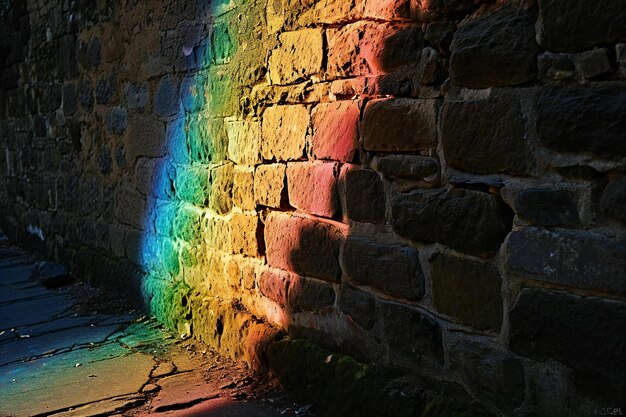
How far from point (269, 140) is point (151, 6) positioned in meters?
1.59

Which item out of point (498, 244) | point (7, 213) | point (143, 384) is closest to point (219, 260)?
point (143, 384)

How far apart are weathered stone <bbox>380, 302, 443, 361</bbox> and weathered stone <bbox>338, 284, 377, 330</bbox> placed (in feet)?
0.20

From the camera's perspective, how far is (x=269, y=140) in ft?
9.93

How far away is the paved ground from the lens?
9.55 ft

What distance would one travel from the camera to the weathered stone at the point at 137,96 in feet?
14.1

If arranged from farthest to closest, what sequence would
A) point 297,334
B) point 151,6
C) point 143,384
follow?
point 151,6, point 143,384, point 297,334

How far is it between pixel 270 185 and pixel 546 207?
1.47 metres

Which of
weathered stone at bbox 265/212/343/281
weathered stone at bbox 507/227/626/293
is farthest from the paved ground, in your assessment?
weathered stone at bbox 507/227/626/293

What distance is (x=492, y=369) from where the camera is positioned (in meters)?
1.98

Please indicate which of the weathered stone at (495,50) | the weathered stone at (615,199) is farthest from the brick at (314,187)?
the weathered stone at (615,199)

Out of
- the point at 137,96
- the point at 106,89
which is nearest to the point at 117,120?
the point at 106,89

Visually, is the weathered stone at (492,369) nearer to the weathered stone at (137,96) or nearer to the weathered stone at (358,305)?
the weathered stone at (358,305)

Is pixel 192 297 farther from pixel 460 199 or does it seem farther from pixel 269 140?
pixel 460 199

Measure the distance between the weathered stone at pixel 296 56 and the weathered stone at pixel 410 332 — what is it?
949 millimetres
